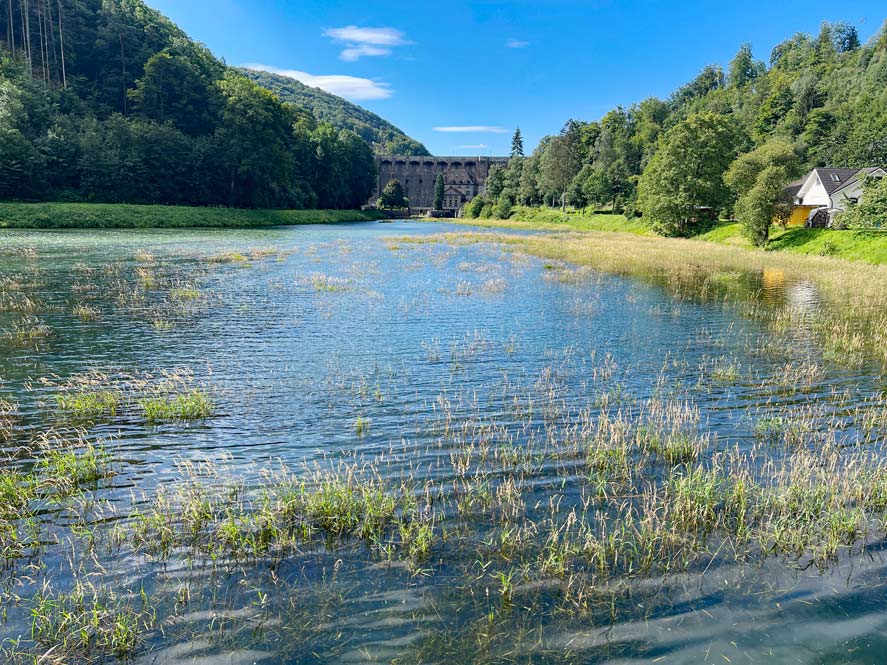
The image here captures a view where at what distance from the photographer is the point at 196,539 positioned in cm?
830

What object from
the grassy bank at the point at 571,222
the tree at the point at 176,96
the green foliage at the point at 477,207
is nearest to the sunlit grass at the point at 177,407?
the grassy bank at the point at 571,222

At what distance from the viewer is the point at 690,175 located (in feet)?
266

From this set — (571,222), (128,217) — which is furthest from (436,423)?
(571,222)

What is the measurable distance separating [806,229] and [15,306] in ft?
242

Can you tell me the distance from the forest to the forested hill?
2668 inches

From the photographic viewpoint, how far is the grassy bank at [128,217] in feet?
246

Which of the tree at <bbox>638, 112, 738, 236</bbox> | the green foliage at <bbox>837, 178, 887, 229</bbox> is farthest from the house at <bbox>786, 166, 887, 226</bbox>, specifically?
the green foliage at <bbox>837, 178, 887, 229</bbox>

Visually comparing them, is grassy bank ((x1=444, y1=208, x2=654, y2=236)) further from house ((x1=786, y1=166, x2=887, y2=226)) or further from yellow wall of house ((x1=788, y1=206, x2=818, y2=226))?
house ((x1=786, y1=166, x2=887, y2=226))

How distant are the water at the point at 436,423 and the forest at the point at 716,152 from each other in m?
50.0

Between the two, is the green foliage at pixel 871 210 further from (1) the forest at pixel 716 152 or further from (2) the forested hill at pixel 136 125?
(2) the forested hill at pixel 136 125

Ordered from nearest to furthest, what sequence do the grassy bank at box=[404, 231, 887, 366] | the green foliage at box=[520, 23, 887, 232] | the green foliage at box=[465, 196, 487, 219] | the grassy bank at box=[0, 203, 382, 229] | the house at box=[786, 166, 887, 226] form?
the grassy bank at box=[404, 231, 887, 366] < the grassy bank at box=[0, 203, 382, 229] < the house at box=[786, 166, 887, 226] < the green foliage at box=[520, 23, 887, 232] < the green foliage at box=[465, 196, 487, 219]

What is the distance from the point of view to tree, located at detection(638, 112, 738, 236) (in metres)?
81.4

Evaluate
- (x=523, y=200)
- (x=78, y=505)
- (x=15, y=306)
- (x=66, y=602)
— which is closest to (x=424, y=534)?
(x=66, y=602)

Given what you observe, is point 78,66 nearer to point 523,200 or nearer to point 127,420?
point 523,200
